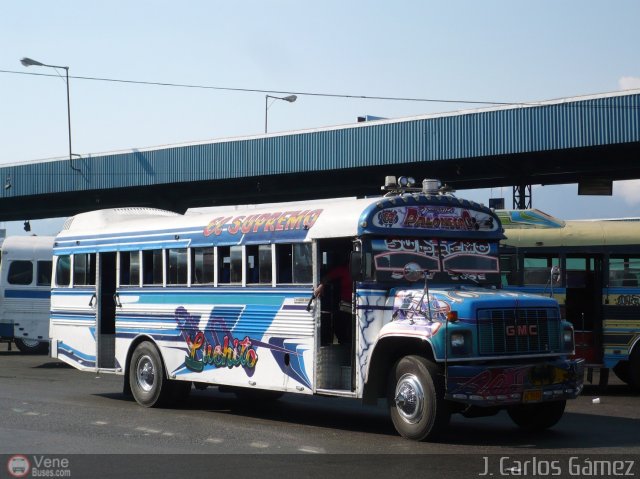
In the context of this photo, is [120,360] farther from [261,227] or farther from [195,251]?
[261,227]

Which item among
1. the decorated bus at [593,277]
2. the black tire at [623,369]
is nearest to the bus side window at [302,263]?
the decorated bus at [593,277]

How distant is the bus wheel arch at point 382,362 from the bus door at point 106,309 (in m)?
6.19

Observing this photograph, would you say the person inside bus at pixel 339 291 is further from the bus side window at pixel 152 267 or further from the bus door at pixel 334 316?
the bus side window at pixel 152 267

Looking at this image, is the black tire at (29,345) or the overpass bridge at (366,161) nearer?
the black tire at (29,345)

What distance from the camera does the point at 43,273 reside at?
29297mm

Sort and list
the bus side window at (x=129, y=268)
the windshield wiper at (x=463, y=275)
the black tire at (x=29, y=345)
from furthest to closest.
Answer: the black tire at (x=29, y=345), the bus side window at (x=129, y=268), the windshield wiper at (x=463, y=275)

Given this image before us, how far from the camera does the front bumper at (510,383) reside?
11125 millimetres

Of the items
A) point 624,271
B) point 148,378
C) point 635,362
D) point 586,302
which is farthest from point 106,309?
point 635,362

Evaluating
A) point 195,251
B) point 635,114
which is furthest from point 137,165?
point 195,251

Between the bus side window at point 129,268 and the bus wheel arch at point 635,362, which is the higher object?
the bus side window at point 129,268

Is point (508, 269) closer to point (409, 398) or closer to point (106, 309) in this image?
point (409, 398)

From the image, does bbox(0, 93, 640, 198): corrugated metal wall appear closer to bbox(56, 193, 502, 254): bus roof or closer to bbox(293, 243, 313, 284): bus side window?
bbox(56, 193, 502, 254): bus roof

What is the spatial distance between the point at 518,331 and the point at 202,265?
5.26 meters

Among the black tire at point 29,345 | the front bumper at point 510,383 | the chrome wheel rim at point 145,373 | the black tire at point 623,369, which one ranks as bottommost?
the black tire at point 29,345
